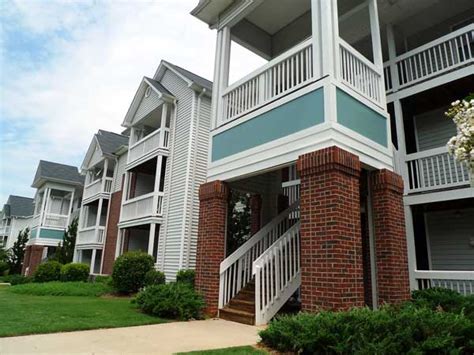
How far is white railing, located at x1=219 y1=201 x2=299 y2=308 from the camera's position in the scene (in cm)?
787

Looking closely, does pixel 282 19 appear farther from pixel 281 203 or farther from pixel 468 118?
pixel 468 118

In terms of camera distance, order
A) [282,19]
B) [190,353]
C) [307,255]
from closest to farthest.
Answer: [190,353] < [307,255] < [282,19]

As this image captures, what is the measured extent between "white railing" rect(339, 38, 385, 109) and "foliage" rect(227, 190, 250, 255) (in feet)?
27.5

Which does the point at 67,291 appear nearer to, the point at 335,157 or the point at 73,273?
the point at 73,273

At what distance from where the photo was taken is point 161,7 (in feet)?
27.5

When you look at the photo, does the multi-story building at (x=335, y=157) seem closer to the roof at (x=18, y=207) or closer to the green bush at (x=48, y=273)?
the green bush at (x=48, y=273)

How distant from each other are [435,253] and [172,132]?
11250 millimetres

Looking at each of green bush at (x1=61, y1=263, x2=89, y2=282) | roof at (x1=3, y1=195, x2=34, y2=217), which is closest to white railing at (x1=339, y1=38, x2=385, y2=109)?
green bush at (x1=61, y1=263, x2=89, y2=282)

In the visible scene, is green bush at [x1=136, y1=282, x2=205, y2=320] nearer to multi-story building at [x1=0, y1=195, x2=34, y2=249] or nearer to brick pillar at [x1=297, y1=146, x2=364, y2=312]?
brick pillar at [x1=297, y1=146, x2=364, y2=312]

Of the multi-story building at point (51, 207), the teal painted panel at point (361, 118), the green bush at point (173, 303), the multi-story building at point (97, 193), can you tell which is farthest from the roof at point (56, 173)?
the teal painted panel at point (361, 118)

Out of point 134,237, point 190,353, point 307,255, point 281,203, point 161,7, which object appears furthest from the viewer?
point 134,237

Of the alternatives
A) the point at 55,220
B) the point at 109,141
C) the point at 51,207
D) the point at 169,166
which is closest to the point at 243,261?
the point at 169,166

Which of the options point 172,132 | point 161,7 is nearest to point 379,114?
point 161,7

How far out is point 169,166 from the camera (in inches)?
607
